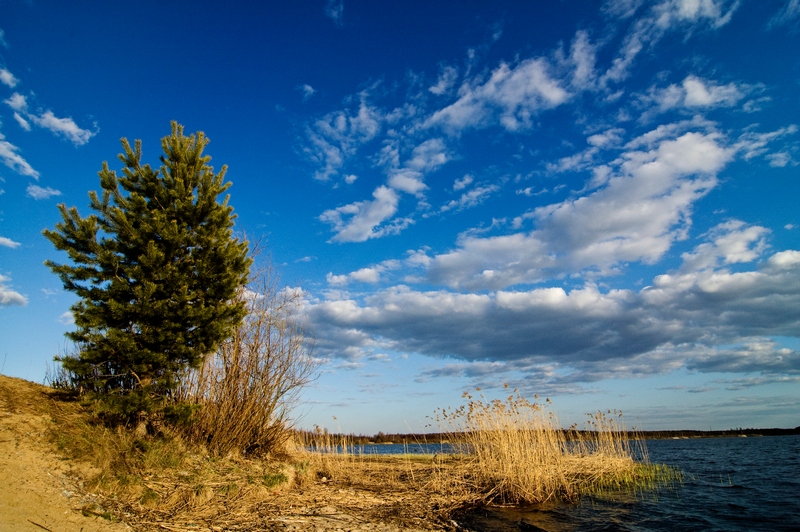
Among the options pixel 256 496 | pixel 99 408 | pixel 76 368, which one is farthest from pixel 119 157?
pixel 256 496

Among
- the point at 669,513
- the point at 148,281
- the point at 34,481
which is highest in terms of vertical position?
the point at 148,281

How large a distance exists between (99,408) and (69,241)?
301 centimetres

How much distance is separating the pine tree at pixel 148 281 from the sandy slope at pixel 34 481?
89 cm

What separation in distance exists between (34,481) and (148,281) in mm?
3153

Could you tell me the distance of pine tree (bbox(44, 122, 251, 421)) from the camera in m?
7.11

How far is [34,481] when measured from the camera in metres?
5.30

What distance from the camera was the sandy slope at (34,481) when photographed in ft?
15.0

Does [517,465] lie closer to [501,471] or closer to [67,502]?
[501,471]

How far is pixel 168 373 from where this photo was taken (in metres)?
7.27

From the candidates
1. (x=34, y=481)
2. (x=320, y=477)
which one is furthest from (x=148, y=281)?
(x=320, y=477)

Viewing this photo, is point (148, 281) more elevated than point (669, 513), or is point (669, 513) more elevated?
A: point (148, 281)

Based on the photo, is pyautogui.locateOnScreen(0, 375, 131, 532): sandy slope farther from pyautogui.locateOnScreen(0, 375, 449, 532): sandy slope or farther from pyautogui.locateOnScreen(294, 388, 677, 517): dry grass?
pyautogui.locateOnScreen(294, 388, 677, 517): dry grass

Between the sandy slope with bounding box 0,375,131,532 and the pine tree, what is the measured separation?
2.92 ft

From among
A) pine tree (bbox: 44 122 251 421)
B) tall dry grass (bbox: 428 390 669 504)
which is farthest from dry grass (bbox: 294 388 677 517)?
pine tree (bbox: 44 122 251 421)
